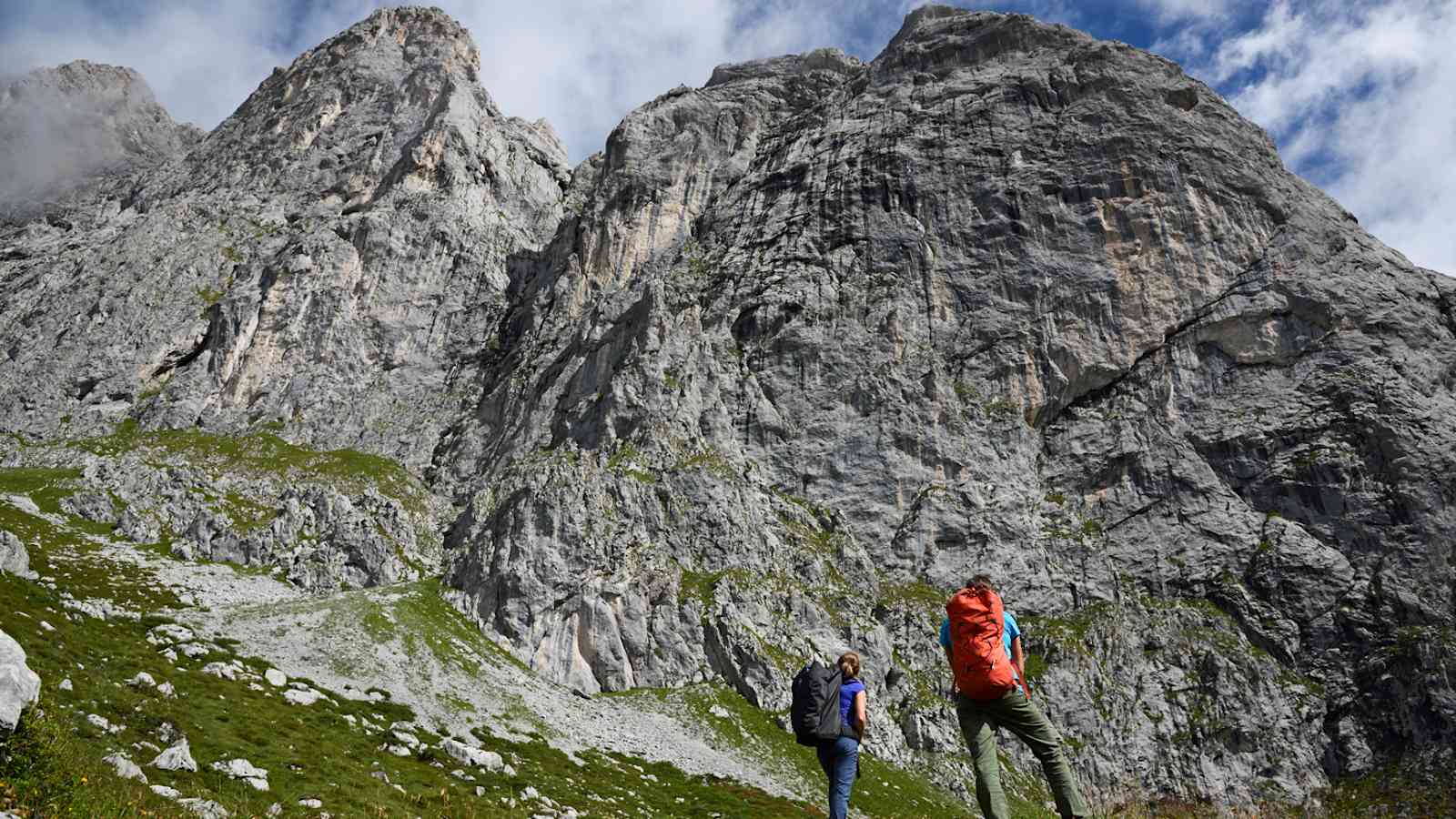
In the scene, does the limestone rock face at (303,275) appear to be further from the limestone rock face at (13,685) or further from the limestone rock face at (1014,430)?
the limestone rock face at (13,685)

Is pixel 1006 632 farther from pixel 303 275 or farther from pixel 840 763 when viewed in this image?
pixel 303 275

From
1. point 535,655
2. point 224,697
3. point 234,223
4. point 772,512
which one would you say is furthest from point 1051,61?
point 234,223

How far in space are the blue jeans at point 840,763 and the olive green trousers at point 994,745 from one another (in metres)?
2.20

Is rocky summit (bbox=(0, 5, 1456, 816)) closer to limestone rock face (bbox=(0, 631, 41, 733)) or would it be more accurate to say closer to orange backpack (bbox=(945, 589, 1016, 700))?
limestone rock face (bbox=(0, 631, 41, 733))

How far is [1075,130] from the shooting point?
9994cm

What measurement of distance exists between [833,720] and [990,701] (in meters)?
2.81

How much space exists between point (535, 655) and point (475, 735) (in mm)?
18119

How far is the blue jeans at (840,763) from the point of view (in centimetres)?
1198

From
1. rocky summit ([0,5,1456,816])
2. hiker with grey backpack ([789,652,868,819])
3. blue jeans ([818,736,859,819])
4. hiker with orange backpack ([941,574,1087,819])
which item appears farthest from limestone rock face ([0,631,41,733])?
hiker with orange backpack ([941,574,1087,819])

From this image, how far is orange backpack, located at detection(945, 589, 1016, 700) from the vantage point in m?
10.1

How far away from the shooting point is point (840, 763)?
40.5ft

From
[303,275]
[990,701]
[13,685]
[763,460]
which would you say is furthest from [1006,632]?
[303,275]

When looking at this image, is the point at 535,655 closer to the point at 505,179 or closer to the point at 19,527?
the point at 19,527

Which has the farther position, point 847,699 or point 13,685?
point 847,699
